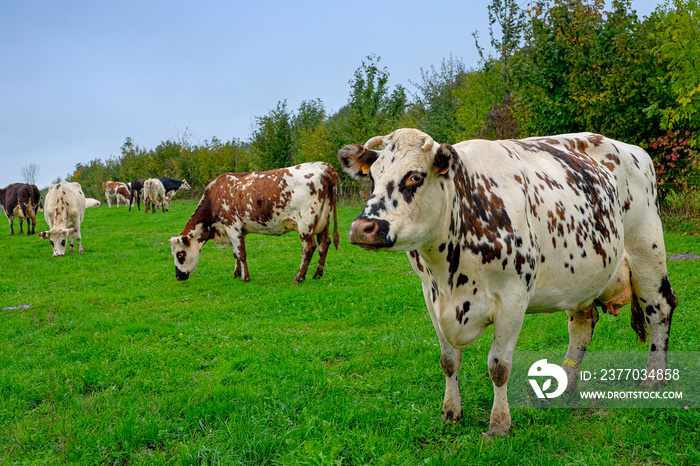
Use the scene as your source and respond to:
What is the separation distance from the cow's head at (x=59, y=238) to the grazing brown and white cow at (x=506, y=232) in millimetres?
13120

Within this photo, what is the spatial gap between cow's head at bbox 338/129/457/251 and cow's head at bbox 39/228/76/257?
13.5m

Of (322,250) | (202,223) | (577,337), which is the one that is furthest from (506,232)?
(202,223)

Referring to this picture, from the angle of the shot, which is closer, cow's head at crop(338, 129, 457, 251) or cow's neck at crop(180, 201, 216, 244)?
cow's head at crop(338, 129, 457, 251)

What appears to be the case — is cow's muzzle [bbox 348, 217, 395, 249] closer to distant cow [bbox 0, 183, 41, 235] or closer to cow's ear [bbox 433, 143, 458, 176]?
cow's ear [bbox 433, 143, 458, 176]

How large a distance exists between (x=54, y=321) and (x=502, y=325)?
6.66 meters

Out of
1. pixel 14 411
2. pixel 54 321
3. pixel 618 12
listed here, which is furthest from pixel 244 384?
pixel 618 12

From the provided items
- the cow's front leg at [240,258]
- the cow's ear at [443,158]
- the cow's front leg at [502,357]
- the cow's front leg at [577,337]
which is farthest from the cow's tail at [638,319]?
the cow's front leg at [240,258]

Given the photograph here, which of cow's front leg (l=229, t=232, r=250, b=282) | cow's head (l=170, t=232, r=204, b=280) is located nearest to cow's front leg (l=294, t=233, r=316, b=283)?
cow's front leg (l=229, t=232, r=250, b=282)

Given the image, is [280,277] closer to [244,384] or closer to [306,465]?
[244,384]

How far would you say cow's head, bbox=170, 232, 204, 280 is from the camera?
10.6m

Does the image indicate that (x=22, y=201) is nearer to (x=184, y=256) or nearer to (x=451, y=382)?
(x=184, y=256)

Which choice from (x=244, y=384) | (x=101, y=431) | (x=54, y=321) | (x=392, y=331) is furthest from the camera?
(x=54, y=321)

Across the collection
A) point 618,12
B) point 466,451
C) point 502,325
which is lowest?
point 466,451

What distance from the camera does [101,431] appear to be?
386 centimetres
